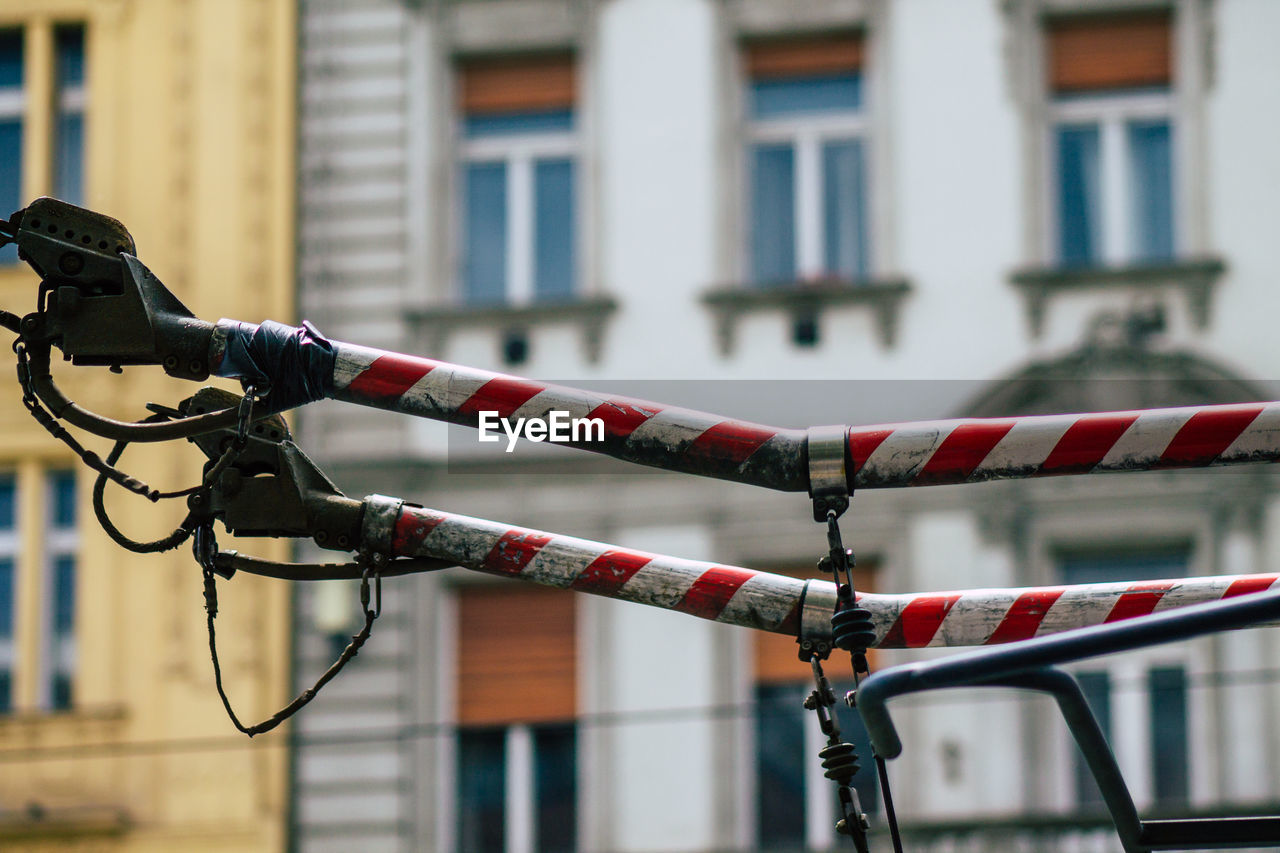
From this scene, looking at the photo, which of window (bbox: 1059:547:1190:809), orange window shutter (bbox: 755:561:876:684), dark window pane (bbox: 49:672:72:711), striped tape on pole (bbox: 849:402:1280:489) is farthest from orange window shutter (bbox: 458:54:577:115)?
striped tape on pole (bbox: 849:402:1280:489)

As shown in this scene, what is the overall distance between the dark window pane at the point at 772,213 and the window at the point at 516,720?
280 centimetres

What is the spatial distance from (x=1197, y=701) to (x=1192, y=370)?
221 cm

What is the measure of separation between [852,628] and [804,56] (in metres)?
12.1

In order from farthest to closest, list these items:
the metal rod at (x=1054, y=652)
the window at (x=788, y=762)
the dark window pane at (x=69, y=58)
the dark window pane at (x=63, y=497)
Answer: the dark window pane at (x=69, y=58)
the dark window pane at (x=63, y=497)
the window at (x=788, y=762)
the metal rod at (x=1054, y=652)

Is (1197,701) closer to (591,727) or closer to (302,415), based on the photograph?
(591,727)

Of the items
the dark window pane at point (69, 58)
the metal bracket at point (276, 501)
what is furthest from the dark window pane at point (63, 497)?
the metal bracket at point (276, 501)

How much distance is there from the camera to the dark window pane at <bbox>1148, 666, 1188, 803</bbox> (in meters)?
14.2

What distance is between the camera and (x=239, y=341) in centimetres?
432

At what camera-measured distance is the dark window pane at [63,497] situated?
15.7m

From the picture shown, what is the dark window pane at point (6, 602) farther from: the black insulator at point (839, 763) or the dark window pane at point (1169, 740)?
the black insulator at point (839, 763)

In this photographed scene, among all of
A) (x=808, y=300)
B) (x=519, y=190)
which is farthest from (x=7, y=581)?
(x=808, y=300)

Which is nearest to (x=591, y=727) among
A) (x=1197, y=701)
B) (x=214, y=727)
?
(x=214, y=727)

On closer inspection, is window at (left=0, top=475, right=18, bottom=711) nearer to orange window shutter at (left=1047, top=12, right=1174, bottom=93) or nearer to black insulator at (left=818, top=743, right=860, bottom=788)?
orange window shutter at (left=1047, top=12, right=1174, bottom=93)

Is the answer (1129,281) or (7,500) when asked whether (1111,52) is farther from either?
(7,500)
